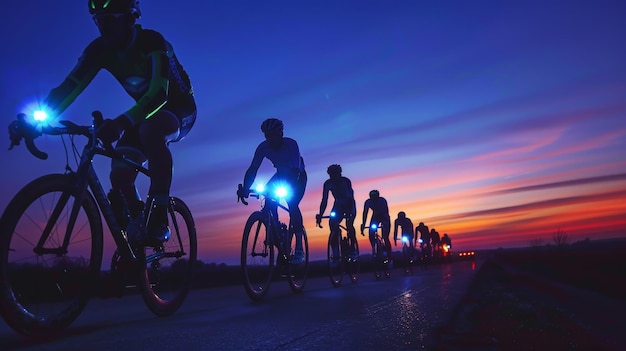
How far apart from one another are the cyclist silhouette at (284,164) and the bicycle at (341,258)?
2603 mm

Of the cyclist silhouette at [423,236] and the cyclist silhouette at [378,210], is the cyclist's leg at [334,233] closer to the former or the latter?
the cyclist silhouette at [378,210]

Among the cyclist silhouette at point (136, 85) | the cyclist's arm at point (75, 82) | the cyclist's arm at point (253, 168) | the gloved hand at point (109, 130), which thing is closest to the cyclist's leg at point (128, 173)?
the cyclist silhouette at point (136, 85)

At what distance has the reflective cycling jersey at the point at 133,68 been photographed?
4121 millimetres

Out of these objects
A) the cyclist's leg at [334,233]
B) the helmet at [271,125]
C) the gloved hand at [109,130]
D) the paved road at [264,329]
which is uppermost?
the helmet at [271,125]

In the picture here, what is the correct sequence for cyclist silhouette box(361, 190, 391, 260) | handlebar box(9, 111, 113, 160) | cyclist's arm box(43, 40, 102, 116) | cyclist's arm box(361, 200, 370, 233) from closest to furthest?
handlebar box(9, 111, 113, 160), cyclist's arm box(43, 40, 102, 116), cyclist's arm box(361, 200, 370, 233), cyclist silhouette box(361, 190, 391, 260)

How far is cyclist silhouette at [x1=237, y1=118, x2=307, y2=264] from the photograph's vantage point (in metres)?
8.17

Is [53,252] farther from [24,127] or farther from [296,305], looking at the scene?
[296,305]

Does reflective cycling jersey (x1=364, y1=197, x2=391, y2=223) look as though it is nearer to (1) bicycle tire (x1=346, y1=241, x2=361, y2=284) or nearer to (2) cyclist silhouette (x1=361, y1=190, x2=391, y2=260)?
(2) cyclist silhouette (x1=361, y1=190, x2=391, y2=260)

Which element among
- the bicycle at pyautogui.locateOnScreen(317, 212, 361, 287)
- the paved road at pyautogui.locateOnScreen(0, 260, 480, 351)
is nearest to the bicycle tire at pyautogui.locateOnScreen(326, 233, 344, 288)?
the bicycle at pyautogui.locateOnScreen(317, 212, 361, 287)

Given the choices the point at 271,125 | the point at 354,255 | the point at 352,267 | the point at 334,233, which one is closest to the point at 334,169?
the point at 334,233

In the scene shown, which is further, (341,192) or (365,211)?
(365,211)

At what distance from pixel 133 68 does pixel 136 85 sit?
0.50 feet

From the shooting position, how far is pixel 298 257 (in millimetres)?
8422

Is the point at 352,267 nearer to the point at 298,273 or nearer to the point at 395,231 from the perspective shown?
the point at 298,273
